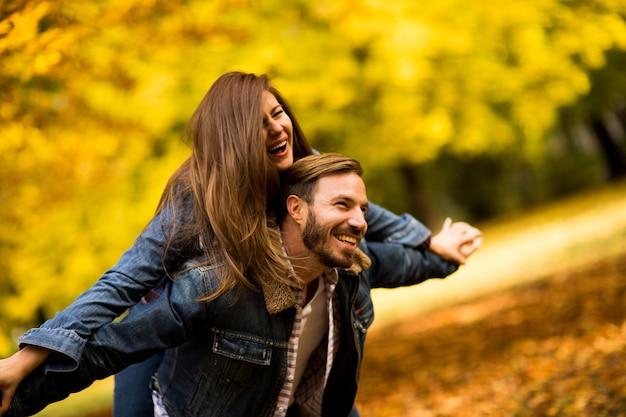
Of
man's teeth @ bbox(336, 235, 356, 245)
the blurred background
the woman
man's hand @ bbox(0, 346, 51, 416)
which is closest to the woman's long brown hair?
the woman

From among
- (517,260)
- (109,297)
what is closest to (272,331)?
(109,297)

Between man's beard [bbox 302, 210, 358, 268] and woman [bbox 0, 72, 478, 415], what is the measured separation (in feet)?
0.47

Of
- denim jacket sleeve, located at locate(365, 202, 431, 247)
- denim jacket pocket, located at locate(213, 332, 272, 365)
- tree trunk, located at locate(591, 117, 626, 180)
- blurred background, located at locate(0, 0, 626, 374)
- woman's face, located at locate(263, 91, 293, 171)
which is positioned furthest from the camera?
tree trunk, located at locate(591, 117, 626, 180)

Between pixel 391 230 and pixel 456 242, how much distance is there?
37 cm

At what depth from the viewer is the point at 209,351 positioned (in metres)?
2.77

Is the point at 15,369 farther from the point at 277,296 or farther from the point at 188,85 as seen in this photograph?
the point at 188,85

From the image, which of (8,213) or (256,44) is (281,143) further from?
(256,44)

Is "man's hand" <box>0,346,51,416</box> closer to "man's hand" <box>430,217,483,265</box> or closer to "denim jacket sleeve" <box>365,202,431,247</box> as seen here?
"denim jacket sleeve" <box>365,202,431,247</box>

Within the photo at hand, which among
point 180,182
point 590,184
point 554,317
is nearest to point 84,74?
point 180,182

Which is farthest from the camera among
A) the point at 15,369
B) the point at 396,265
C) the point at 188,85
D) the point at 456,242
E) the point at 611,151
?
the point at 611,151

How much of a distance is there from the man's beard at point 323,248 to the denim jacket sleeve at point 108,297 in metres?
0.58

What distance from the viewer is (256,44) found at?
8.70 meters

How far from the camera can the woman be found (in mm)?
2512

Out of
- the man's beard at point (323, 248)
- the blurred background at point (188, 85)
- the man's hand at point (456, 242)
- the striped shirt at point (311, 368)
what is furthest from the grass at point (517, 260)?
the man's beard at point (323, 248)
